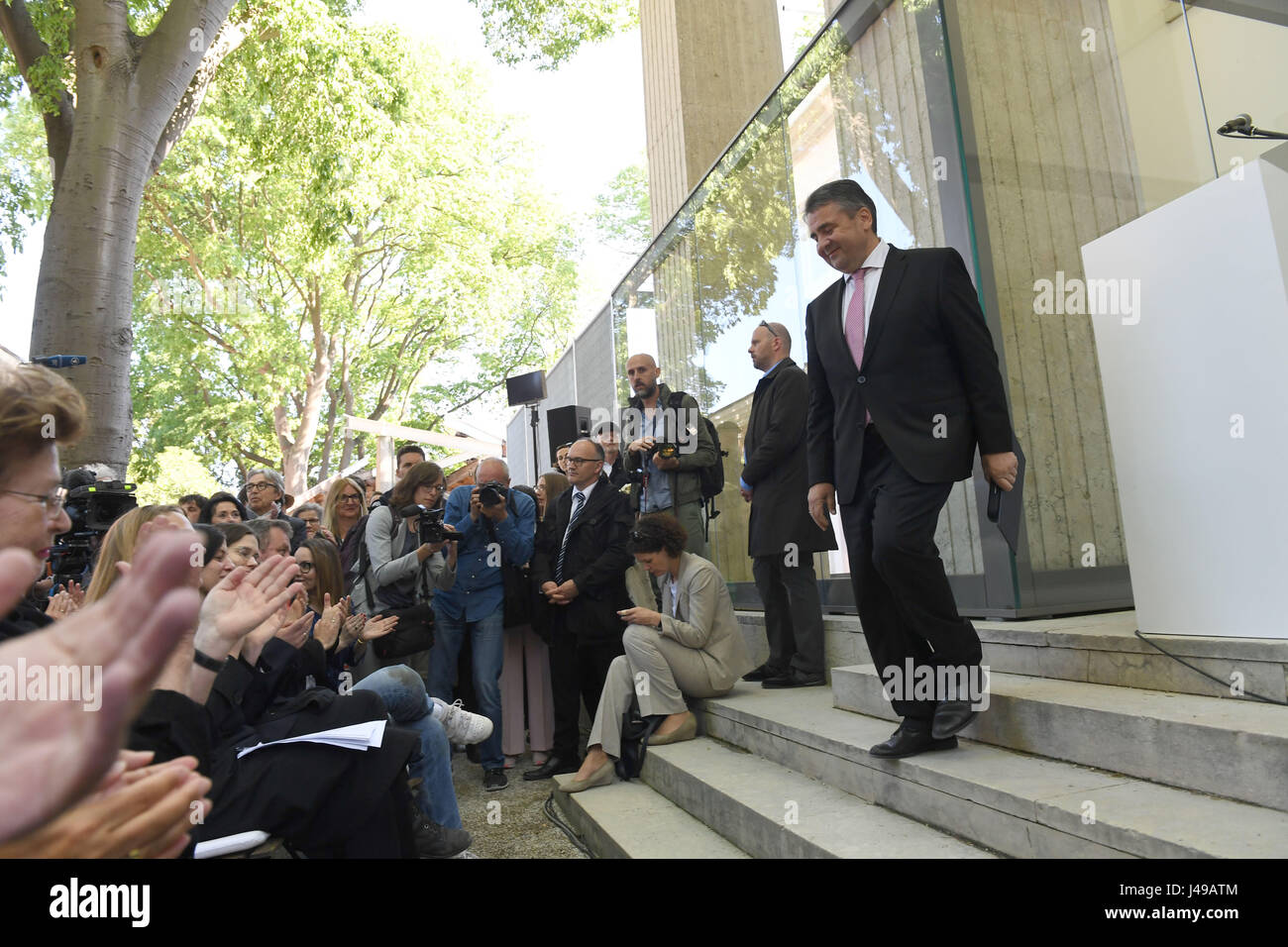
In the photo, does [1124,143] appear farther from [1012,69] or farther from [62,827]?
[62,827]

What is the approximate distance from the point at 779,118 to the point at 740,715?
4.07 meters

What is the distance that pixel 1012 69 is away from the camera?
13.8 ft

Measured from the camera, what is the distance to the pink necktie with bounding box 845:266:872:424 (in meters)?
2.99

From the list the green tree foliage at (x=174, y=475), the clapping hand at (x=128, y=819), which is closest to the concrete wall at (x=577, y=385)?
the green tree foliage at (x=174, y=475)

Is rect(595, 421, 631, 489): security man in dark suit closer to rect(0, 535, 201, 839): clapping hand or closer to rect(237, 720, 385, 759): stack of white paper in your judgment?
rect(237, 720, 385, 759): stack of white paper

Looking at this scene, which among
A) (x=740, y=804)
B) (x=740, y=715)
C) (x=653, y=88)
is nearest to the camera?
(x=740, y=804)

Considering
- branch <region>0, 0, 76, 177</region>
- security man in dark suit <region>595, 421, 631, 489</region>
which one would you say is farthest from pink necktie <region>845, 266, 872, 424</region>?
branch <region>0, 0, 76, 177</region>

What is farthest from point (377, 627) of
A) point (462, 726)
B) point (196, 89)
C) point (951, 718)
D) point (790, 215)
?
point (196, 89)

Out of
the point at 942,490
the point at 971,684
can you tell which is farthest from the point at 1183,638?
the point at 942,490

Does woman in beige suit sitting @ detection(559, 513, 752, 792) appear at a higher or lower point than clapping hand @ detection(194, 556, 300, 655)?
lower

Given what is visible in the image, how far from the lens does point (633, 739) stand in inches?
173

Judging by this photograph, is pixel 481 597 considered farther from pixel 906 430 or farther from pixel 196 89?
pixel 196 89

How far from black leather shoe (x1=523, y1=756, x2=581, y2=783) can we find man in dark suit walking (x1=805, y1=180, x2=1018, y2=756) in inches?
99.0
